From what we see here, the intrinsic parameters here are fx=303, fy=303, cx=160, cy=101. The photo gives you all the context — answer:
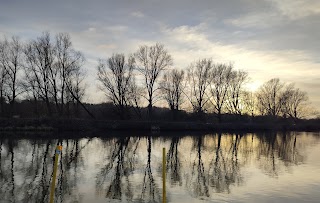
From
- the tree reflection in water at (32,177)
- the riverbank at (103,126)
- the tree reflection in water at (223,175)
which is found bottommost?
the tree reflection in water at (223,175)

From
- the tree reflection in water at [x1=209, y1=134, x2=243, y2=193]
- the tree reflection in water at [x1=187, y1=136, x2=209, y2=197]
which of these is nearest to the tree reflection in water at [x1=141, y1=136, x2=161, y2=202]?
the tree reflection in water at [x1=187, y1=136, x2=209, y2=197]

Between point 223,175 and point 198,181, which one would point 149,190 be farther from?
point 223,175

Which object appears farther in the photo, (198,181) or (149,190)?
(198,181)

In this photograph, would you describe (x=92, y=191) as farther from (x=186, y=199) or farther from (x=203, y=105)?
(x=203, y=105)

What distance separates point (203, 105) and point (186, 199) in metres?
64.6

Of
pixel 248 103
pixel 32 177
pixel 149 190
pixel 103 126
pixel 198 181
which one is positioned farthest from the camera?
pixel 248 103

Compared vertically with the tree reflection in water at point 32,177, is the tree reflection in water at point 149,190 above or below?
Answer: below

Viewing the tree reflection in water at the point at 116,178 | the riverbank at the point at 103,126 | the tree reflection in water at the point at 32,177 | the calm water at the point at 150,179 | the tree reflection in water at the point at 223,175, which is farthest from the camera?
the riverbank at the point at 103,126

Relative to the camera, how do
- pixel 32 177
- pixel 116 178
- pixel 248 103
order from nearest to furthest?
pixel 32 177 → pixel 116 178 → pixel 248 103

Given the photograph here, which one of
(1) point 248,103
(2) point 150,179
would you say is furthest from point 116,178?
(1) point 248,103

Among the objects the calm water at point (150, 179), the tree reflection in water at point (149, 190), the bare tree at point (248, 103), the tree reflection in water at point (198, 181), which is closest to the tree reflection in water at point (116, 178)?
the calm water at point (150, 179)

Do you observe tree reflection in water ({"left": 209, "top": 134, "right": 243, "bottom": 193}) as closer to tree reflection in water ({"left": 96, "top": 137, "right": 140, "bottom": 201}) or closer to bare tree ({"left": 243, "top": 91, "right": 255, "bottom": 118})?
tree reflection in water ({"left": 96, "top": 137, "right": 140, "bottom": 201})

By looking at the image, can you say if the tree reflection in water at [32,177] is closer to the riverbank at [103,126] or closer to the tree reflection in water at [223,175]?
the tree reflection in water at [223,175]

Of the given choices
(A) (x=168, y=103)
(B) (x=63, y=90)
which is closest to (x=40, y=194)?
(B) (x=63, y=90)
